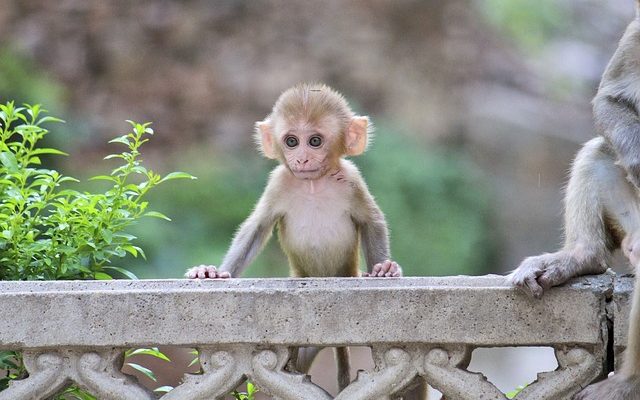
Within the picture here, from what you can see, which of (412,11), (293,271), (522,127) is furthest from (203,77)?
(293,271)

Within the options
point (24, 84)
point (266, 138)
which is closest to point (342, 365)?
point (266, 138)

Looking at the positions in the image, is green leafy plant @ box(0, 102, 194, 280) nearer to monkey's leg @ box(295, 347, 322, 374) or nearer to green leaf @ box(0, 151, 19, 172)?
green leaf @ box(0, 151, 19, 172)

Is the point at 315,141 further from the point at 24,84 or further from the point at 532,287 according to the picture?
the point at 24,84

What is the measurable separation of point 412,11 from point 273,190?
30.3ft

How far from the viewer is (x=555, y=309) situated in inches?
140

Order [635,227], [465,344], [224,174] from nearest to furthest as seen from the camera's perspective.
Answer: [465,344], [635,227], [224,174]

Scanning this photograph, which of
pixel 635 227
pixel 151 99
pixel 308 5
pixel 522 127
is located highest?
pixel 308 5

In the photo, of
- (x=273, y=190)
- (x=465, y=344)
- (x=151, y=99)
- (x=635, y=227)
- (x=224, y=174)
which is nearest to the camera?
(x=465, y=344)

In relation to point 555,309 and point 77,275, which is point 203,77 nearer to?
point 77,275

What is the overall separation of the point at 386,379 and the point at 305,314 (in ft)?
1.07

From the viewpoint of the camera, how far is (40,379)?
3615mm

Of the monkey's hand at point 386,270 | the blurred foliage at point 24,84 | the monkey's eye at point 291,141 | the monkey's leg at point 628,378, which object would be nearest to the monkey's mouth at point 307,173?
the monkey's eye at point 291,141

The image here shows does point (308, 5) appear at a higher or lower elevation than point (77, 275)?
higher

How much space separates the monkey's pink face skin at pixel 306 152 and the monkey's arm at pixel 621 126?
118 centimetres
